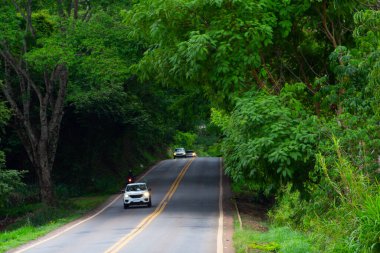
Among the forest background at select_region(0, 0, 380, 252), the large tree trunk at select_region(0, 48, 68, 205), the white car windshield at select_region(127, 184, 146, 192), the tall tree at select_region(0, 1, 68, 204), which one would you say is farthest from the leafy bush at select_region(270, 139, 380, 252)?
the large tree trunk at select_region(0, 48, 68, 205)

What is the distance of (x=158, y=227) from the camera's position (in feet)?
83.5

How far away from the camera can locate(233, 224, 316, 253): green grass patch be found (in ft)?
45.8

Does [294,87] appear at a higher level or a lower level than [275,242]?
higher

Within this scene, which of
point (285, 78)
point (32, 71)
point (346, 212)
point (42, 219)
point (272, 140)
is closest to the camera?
point (346, 212)

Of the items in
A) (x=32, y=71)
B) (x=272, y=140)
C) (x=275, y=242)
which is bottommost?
(x=275, y=242)

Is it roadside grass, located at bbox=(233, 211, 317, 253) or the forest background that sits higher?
the forest background

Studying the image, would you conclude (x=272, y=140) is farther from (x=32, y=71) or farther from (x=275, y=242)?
(x=32, y=71)

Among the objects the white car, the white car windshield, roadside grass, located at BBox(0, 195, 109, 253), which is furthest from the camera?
the white car windshield

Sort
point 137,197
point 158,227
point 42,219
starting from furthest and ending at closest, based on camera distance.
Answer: point 137,197 < point 42,219 < point 158,227

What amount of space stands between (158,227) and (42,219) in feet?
29.8

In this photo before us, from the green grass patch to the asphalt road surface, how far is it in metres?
0.65

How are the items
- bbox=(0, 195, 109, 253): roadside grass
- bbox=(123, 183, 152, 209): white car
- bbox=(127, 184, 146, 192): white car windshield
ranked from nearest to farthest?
bbox=(0, 195, 109, 253): roadside grass, bbox=(123, 183, 152, 209): white car, bbox=(127, 184, 146, 192): white car windshield

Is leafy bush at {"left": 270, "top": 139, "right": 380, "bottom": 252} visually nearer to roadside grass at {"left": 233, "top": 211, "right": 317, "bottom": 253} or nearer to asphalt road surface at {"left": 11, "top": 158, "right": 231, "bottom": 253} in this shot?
roadside grass at {"left": 233, "top": 211, "right": 317, "bottom": 253}

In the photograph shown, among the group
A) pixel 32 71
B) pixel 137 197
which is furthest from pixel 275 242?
pixel 32 71
